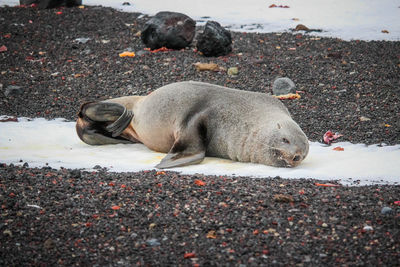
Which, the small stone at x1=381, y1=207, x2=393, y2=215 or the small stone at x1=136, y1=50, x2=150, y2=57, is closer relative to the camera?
the small stone at x1=381, y1=207, x2=393, y2=215

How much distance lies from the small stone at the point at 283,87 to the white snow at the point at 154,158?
7.05 feet

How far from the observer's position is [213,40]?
10531 millimetres

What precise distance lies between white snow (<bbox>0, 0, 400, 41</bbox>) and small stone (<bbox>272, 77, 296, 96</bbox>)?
12.9 feet

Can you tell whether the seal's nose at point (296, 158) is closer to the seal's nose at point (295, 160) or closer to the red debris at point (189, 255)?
the seal's nose at point (295, 160)

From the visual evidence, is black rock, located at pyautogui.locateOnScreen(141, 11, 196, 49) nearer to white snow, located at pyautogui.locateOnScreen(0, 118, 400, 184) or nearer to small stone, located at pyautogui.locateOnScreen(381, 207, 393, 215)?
white snow, located at pyautogui.locateOnScreen(0, 118, 400, 184)

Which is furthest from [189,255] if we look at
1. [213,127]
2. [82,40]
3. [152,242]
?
[82,40]

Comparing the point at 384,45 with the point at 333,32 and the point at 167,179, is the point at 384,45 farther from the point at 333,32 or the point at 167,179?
the point at 167,179

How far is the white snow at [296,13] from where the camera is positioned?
1344 centimetres

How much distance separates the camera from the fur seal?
6.02 m

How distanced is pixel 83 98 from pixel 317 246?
6.51 meters

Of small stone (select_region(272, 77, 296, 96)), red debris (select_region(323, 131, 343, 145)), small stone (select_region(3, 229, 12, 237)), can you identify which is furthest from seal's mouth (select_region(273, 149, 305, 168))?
small stone (select_region(272, 77, 296, 96))

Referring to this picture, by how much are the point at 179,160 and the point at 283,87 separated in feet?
12.1

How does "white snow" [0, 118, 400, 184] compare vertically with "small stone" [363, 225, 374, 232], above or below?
below

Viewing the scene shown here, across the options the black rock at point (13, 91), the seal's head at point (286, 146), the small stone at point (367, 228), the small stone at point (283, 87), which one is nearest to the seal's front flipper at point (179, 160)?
the seal's head at point (286, 146)
